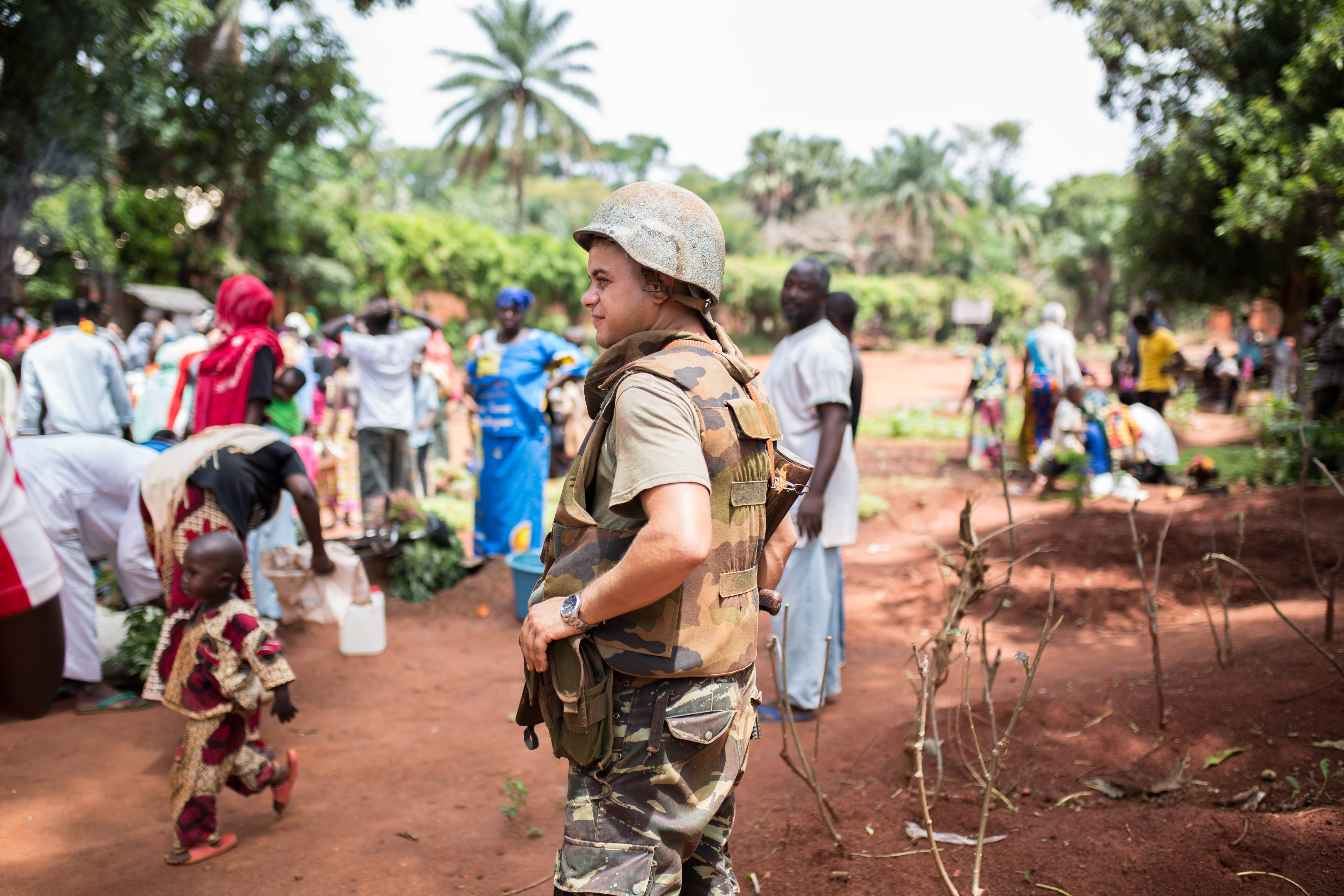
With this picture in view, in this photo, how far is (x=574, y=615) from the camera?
1731 mm

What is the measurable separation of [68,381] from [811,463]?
487 centimetres

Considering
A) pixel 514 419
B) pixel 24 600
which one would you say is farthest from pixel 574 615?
pixel 514 419

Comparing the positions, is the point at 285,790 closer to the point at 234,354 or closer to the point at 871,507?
the point at 234,354

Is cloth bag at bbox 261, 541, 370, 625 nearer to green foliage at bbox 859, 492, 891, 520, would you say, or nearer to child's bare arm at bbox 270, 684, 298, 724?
child's bare arm at bbox 270, 684, 298, 724

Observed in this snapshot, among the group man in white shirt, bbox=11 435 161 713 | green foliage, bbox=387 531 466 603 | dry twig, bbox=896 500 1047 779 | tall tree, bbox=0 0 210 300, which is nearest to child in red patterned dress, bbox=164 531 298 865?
man in white shirt, bbox=11 435 161 713

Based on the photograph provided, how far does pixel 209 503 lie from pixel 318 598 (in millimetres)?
759

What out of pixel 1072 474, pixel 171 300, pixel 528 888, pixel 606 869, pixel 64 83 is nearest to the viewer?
pixel 606 869

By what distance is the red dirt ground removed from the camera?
8.72ft

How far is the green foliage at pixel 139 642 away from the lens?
450cm

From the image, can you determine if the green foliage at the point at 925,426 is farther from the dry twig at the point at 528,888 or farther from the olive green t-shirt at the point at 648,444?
the olive green t-shirt at the point at 648,444

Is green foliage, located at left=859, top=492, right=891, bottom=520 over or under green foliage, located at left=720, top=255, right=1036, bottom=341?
under

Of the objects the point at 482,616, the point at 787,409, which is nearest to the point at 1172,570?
the point at 787,409

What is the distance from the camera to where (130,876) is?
9.76 ft

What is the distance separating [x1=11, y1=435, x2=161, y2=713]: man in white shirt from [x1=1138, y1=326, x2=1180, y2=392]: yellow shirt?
33.3ft
